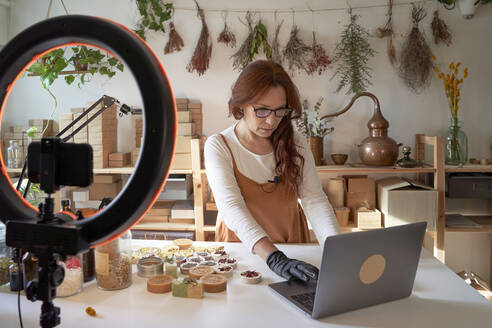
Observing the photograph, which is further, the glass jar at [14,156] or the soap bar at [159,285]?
the glass jar at [14,156]

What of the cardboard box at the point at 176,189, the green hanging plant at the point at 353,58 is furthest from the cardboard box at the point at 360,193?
the cardboard box at the point at 176,189

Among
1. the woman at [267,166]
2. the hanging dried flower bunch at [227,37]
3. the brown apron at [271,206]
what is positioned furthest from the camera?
the hanging dried flower bunch at [227,37]

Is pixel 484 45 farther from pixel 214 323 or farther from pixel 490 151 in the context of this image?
pixel 214 323

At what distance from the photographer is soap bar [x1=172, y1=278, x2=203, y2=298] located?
1.26 metres

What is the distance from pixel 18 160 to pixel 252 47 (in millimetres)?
1895

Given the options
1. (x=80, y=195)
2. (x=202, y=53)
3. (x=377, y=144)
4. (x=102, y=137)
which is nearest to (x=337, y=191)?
(x=377, y=144)

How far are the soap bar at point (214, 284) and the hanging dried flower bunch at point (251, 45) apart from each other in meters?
2.21

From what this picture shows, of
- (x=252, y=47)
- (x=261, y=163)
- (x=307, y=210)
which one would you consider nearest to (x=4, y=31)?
(x=252, y=47)

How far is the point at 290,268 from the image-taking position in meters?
1.35

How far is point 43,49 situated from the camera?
0.59m

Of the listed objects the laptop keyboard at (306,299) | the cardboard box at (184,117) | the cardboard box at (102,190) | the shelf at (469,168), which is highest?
the cardboard box at (184,117)

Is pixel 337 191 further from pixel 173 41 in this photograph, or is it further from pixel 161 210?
pixel 173 41

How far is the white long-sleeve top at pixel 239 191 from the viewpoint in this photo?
165 centimetres

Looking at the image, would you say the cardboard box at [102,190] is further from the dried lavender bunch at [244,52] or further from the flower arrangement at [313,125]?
the flower arrangement at [313,125]
